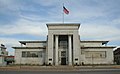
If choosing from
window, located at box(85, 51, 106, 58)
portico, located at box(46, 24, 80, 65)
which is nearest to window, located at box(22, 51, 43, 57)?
portico, located at box(46, 24, 80, 65)

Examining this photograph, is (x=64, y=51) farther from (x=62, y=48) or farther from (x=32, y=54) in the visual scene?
(x=32, y=54)

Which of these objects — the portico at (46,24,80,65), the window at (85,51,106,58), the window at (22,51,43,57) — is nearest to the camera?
the portico at (46,24,80,65)

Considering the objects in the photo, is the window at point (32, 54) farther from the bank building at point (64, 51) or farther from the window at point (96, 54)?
the window at point (96, 54)

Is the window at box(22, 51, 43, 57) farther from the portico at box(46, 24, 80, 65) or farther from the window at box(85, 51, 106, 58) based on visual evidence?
the window at box(85, 51, 106, 58)

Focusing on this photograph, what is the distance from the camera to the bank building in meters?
72.0

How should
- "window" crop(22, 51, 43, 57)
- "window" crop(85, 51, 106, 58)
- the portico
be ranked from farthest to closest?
"window" crop(22, 51, 43, 57) < "window" crop(85, 51, 106, 58) < the portico

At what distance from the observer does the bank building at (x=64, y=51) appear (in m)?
72.0

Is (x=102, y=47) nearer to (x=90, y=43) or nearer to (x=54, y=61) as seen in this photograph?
(x=90, y=43)

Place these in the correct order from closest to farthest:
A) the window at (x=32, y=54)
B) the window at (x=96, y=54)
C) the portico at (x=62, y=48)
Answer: the portico at (x=62, y=48)
the window at (x=96, y=54)
the window at (x=32, y=54)

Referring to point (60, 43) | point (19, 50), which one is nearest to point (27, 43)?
point (19, 50)

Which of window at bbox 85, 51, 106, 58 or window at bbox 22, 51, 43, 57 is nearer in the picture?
window at bbox 85, 51, 106, 58

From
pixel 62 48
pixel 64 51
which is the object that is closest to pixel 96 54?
pixel 64 51

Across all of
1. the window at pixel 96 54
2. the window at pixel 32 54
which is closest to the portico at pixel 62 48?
the window at pixel 32 54

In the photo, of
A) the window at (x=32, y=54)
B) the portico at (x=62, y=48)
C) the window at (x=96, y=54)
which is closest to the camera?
the portico at (x=62, y=48)
